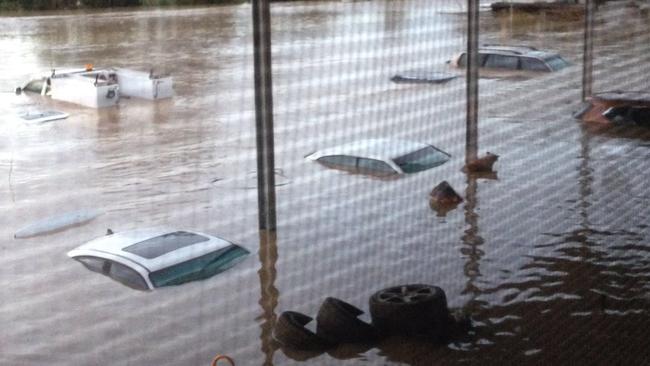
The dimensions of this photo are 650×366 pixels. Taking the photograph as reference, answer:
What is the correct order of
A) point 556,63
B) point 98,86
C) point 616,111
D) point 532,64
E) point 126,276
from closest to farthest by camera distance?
point 126,276, point 616,111, point 98,86, point 532,64, point 556,63

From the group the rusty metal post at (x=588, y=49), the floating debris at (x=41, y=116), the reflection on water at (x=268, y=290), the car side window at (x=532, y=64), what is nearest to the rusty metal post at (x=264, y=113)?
the reflection on water at (x=268, y=290)

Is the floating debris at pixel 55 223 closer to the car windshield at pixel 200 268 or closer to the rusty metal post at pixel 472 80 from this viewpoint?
the car windshield at pixel 200 268

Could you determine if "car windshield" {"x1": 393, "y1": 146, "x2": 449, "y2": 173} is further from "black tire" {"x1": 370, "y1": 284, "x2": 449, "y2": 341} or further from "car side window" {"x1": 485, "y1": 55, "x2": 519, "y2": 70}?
"car side window" {"x1": 485, "y1": 55, "x2": 519, "y2": 70}

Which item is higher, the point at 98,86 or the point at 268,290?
the point at 98,86

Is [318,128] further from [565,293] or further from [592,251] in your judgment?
[565,293]

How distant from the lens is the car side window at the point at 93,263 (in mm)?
3242

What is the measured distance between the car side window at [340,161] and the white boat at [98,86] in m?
2.45

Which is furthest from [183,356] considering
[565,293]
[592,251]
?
[592,251]

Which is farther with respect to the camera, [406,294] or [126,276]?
[126,276]

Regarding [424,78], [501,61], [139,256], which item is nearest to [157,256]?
[139,256]

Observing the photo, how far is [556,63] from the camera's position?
826 centimetres

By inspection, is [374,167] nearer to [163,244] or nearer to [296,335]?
[163,244]

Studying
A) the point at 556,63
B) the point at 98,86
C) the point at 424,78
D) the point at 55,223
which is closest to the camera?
the point at 55,223

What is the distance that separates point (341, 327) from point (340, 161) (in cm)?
234
